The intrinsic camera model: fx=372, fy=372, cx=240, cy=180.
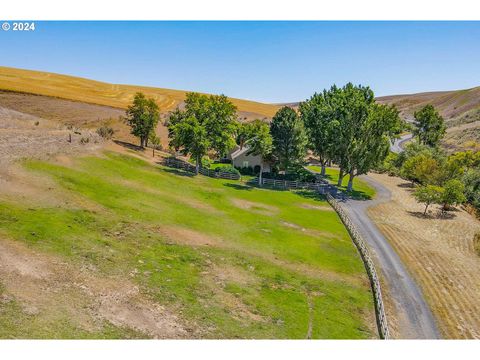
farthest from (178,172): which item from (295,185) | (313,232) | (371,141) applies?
(371,141)

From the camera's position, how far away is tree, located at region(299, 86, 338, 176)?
75.5 m

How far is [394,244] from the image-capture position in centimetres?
4675

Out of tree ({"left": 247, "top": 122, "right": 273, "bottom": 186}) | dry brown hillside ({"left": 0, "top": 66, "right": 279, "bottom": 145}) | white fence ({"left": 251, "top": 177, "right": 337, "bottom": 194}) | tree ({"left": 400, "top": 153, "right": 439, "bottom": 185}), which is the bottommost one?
white fence ({"left": 251, "top": 177, "right": 337, "bottom": 194})

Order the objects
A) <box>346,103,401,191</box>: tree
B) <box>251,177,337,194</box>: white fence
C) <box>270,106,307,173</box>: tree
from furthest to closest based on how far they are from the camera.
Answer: <box>270,106,307,173</box>: tree → <box>251,177,337,194</box>: white fence → <box>346,103,401,191</box>: tree

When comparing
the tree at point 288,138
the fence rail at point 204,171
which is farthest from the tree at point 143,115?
the tree at point 288,138

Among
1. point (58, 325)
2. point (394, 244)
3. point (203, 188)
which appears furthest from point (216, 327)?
point (203, 188)

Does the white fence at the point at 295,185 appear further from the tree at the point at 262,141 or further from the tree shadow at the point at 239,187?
the tree at the point at 262,141

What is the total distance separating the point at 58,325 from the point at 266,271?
18437 millimetres

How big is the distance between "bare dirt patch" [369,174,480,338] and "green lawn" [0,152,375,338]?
6.42 metres

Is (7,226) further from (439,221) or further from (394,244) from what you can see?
(439,221)

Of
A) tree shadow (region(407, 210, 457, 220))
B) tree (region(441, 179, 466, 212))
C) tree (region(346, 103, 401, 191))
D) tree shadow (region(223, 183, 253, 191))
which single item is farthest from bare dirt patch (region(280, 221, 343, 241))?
tree (region(441, 179, 466, 212))

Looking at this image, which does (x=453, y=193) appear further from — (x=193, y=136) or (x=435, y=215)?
(x=193, y=136)

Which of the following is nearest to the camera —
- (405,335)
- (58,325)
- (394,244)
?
(58,325)

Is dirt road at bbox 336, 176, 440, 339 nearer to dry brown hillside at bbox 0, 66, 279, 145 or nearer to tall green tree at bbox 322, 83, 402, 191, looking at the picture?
tall green tree at bbox 322, 83, 402, 191
